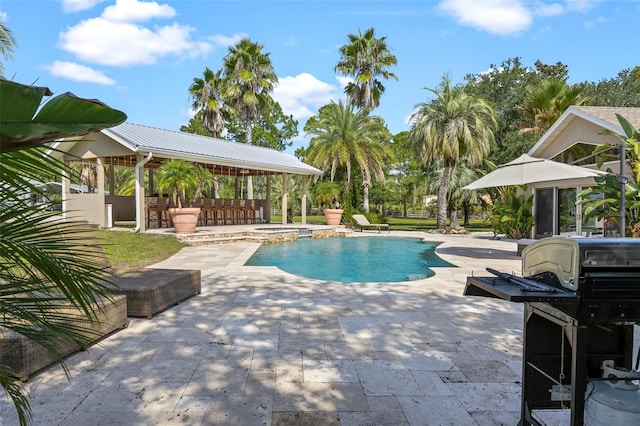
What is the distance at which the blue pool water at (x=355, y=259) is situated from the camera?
9344mm

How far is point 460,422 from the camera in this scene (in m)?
2.63

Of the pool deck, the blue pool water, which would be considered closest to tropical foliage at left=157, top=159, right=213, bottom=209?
the blue pool water

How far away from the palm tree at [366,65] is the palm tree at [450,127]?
6332 millimetres

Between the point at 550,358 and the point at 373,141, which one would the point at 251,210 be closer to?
the point at 373,141

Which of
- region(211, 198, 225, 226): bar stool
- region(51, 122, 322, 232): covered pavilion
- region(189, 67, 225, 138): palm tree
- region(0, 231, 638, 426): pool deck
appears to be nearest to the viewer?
region(0, 231, 638, 426): pool deck

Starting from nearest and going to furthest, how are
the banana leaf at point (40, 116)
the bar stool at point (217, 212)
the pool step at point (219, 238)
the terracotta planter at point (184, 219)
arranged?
the banana leaf at point (40, 116)
the pool step at point (219, 238)
the terracotta planter at point (184, 219)
the bar stool at point (217, 212)

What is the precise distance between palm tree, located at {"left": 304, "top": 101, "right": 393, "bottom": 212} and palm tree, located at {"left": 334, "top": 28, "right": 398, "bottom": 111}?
2.74 meters

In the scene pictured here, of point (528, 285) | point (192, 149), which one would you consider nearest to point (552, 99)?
point (192, 149)

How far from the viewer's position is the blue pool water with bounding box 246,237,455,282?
934 centimetres

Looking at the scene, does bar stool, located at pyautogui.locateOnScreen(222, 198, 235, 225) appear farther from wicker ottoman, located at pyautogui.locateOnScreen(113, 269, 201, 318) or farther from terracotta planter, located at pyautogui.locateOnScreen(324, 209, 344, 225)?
wicker ottoman, located at pyautogui.locateOnScreen(113, 269, 201, 318)

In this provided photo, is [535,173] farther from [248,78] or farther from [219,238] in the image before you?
[248,78]

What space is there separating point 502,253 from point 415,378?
10057 mm

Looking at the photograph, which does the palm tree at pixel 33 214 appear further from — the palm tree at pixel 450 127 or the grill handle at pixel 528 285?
the palm tree at pixel 450 127

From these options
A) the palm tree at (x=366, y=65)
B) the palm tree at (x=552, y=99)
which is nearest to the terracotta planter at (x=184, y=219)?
the palm tree at (x=366, y=65)
